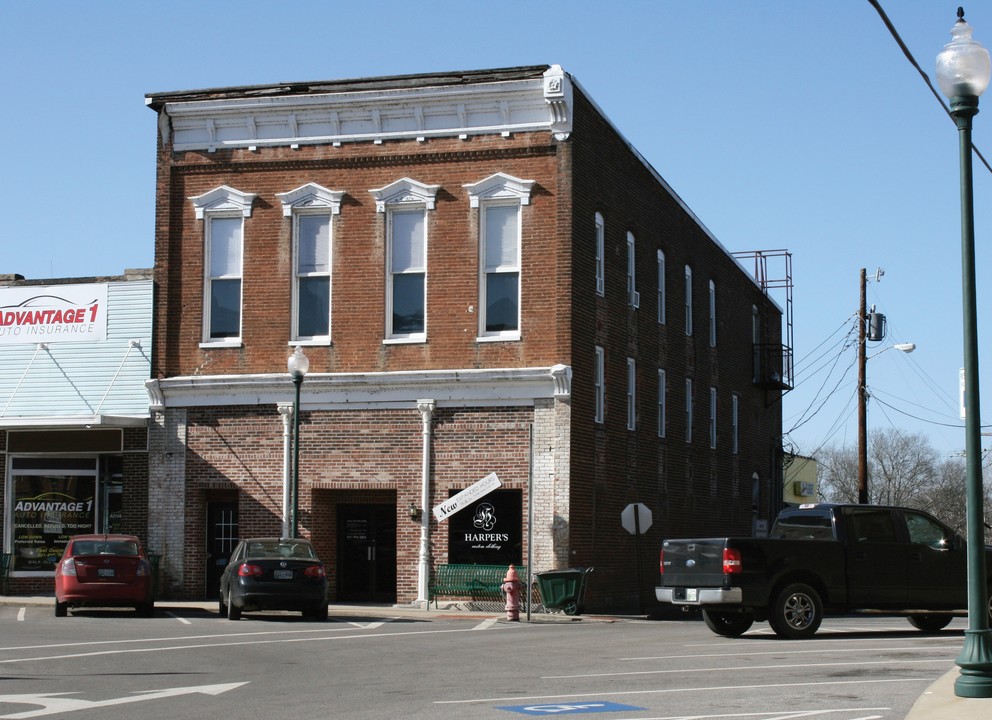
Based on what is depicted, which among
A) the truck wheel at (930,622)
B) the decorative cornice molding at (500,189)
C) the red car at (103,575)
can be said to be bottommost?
the truck wheel at (930,622)

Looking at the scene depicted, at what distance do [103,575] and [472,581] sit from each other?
719 centimetres

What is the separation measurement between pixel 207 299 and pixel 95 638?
1201cm

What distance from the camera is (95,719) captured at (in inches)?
441

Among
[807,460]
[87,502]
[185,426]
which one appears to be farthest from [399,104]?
[807,460]

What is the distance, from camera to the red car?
24219mm

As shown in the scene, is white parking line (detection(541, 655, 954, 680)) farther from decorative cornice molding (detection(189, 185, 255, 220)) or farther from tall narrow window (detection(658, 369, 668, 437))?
tall narrow window (detection(658, 369, 668, 437))

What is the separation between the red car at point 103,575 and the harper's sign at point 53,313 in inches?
305

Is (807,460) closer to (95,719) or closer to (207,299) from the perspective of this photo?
(207,299)

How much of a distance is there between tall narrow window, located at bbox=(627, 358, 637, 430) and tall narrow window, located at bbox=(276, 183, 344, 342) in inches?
290

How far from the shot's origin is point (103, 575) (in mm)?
24266

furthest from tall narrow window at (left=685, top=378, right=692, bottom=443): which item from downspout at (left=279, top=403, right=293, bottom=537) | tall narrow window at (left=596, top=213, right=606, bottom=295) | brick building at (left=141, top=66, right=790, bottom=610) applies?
downspout at (left=279, top=403, right=293, bottom=537)

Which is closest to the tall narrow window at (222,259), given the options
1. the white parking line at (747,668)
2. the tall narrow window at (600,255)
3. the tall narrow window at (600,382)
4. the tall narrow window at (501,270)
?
the tall narrow window at (501,270)

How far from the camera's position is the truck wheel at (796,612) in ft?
65.0

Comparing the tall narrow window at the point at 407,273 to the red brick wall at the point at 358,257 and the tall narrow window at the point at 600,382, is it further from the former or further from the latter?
the tall narrow window at the point at 600,382
